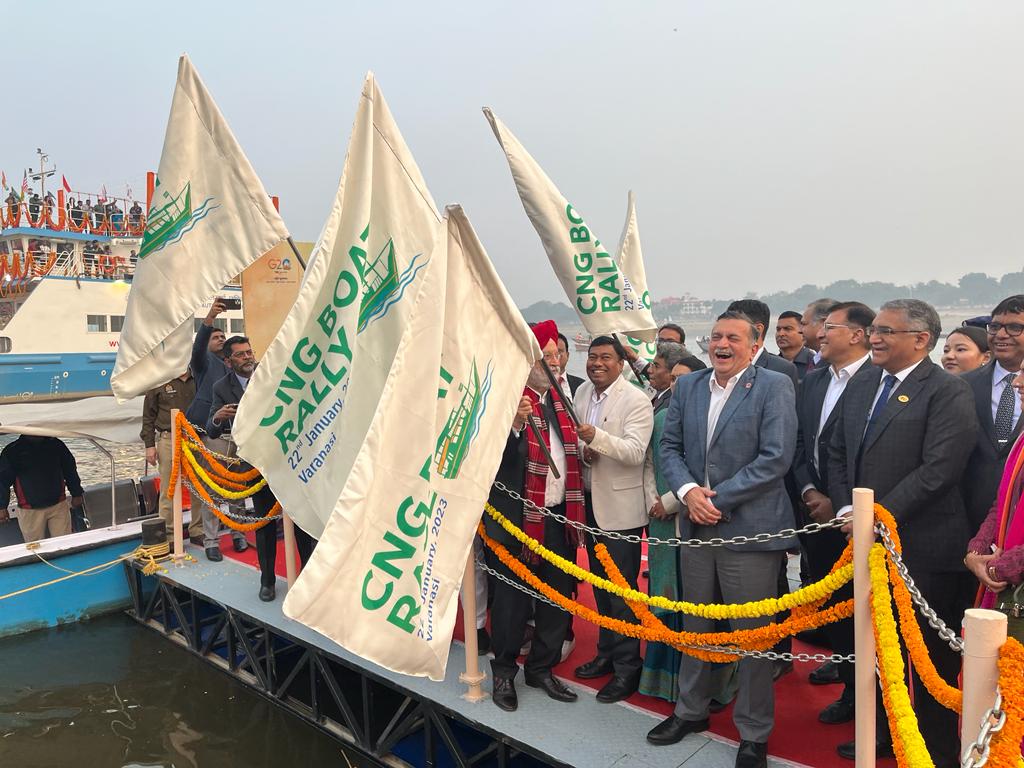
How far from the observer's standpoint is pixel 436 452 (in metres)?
2.91

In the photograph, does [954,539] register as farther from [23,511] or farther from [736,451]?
[23,511]

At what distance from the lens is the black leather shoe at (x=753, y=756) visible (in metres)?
3.30

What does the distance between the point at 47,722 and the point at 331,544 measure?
15.3 ft

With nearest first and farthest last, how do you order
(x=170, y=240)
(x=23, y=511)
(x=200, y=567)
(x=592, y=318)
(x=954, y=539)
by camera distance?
(x=954, y=539) < (x=592, y=318) < (x=170, y=240) < (x=200, y=567) < (x=23, y=511)

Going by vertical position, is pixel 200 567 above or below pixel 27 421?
below

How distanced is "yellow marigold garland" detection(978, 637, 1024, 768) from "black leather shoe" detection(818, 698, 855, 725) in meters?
2.15

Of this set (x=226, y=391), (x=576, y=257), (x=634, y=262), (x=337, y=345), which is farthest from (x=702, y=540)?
(x=226, y=391)

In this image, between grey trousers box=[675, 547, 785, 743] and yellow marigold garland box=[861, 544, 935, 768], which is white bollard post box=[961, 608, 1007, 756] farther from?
grey trousers box=[675, 547, 785, 743]

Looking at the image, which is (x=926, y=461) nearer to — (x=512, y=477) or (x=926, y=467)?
(x=926, y=467)

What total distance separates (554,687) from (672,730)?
76cm

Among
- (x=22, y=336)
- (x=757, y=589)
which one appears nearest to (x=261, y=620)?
(x=757, y=589)

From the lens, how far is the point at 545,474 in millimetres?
4016

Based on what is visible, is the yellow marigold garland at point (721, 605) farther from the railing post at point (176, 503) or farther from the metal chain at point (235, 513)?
the railing post at point (176, 503)

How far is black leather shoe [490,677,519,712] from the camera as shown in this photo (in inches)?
156
